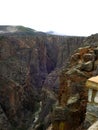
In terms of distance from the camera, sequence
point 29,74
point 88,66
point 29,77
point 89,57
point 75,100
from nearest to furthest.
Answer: point 75,100 < point 88,66 < point 89,57 < point 29,77 < point 29,74

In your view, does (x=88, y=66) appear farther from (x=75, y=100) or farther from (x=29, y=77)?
(x=29, y=77)

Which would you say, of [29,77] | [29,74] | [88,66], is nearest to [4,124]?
[29,77]

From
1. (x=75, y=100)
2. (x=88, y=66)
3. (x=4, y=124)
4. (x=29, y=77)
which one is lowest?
(x=4, y=124)

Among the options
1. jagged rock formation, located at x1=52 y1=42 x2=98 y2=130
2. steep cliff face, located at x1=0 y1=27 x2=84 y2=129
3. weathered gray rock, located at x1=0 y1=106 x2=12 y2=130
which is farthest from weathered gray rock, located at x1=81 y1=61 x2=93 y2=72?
weathered gray rock, located at x1=0 y1=106 x2=12 y2=130

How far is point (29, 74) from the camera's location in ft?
277

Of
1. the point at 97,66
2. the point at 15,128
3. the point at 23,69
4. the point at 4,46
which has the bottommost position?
the point at 15,128

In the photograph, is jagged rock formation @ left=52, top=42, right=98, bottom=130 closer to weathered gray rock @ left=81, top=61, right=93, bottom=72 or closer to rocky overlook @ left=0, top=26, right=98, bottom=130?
weathered gray rock @ left=81, top=61, right=93, bottom=72

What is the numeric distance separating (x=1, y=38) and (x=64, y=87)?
58.7 metres

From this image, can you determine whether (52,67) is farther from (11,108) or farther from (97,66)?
(97,66)

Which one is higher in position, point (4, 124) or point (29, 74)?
point (29, 74)

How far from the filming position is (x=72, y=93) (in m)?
21.0

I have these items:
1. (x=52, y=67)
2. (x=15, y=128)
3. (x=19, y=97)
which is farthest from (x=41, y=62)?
(x=15, y=128)

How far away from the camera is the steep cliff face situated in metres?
62.4

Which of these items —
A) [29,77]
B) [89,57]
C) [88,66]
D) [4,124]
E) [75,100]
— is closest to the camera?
[75,100]
